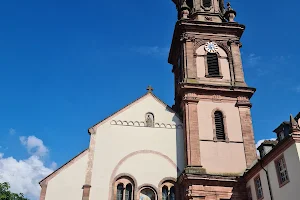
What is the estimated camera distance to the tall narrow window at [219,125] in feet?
83.5

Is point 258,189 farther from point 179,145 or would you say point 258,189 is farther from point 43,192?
point 43,192

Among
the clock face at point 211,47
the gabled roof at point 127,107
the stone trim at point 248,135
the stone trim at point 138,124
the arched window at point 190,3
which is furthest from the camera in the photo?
the arched window at point 190,3

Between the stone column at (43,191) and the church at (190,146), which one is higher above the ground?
the church at (190,146)

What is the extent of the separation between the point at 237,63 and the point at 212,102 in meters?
4.43

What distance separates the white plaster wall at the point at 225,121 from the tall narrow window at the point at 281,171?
6.11 meters

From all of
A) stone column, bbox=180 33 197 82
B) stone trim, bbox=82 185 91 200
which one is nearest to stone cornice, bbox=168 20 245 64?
stone column, bbox=180 33 197 82

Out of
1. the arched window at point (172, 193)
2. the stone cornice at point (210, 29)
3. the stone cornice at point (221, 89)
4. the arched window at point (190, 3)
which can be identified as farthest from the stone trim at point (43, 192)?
the arched window at point (190, 3)

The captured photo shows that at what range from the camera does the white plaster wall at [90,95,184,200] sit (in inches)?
920

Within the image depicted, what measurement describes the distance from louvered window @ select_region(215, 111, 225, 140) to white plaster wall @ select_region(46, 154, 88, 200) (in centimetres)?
959

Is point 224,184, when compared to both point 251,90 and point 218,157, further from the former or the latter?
point 251,90

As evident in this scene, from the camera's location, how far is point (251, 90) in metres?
26.7

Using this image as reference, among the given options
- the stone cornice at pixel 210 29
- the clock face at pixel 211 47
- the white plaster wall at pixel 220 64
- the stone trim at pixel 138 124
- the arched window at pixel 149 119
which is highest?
the stone cornice at pixel 210 29

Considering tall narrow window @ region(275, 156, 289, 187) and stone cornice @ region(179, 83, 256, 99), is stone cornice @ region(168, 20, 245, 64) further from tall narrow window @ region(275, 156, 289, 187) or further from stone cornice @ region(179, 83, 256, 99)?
tall narrow window @ region(275, 156, 289, 187)

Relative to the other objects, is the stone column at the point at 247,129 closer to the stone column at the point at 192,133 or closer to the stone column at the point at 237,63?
the stone column at the point at 237,63
